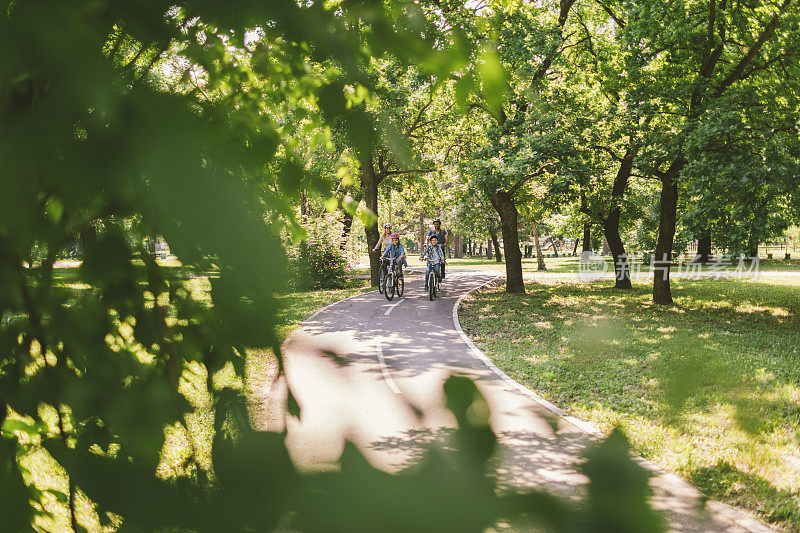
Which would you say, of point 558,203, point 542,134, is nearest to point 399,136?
point 542,134

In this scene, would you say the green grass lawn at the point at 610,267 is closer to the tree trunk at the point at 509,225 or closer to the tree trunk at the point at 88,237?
the tree trunk at the point at 509,225

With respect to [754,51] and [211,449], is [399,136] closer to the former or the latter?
[211,449]

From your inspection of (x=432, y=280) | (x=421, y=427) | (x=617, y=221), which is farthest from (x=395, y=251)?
(x=421, y=427)

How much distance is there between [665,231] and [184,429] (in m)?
18.6

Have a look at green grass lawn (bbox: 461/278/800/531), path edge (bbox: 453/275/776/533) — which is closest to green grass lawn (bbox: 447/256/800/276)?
green grass lawn (bbox: 461/278/800/531)

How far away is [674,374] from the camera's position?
59cm

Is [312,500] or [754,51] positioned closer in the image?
[312,500]

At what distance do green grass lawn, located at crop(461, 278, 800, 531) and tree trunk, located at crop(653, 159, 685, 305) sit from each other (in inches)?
33.3

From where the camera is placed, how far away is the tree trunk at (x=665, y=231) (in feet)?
53.3

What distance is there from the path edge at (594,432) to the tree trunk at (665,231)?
21.2ft

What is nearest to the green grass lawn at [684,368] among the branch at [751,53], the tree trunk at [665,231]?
the tree trunk at [665,231]

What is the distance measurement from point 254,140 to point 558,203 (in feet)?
52.6

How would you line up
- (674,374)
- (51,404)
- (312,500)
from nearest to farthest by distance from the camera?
(674,374) → (312,500) → (51,404)

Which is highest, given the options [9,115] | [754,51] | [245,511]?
[754,51]
